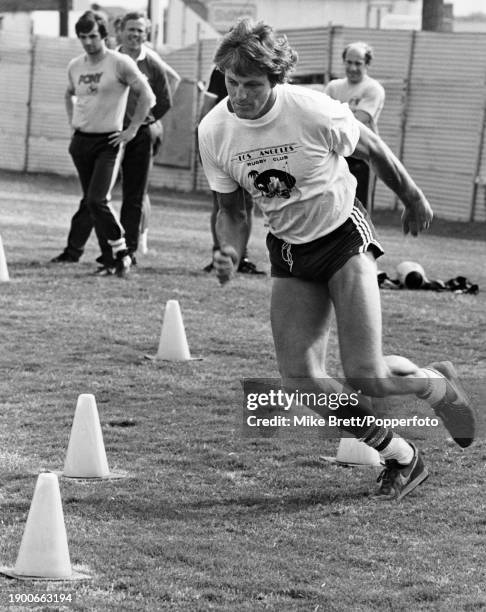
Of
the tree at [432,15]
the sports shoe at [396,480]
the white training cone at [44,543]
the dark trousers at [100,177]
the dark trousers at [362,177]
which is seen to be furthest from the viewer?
the tree at [432,15]

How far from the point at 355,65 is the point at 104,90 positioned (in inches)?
91.3

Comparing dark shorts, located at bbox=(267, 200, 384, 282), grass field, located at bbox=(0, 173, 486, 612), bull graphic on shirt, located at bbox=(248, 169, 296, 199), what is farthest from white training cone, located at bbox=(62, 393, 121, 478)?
bull graphic on shirt, located at bbox=(248, 169, 296, 199)

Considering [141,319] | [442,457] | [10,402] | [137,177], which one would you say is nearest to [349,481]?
[442,457]

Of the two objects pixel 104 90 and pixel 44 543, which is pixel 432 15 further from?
pixel 44 543

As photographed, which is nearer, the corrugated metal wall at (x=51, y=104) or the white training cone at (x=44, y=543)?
the white training cone at (x=44, y=543)

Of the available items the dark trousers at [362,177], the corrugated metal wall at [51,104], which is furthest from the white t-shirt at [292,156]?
the corrugated metal wall at [51,104]

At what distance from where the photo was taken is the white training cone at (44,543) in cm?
439

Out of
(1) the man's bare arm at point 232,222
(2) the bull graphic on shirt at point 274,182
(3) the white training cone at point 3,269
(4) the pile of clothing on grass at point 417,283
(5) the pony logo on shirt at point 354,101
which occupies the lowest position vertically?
(4) the pile of clothing on grass at point 417,283

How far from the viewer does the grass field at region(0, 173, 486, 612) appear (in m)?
4.44

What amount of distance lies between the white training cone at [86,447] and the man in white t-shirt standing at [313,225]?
872mm

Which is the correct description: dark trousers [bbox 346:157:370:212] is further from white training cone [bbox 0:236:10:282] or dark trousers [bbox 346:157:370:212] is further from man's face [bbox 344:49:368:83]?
white training cone [bbox 0:236:10:282]

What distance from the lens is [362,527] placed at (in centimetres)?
514

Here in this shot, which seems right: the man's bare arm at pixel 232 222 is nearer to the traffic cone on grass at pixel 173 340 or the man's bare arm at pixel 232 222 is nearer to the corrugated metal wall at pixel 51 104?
the traffic cone on grass at pixel 173 340

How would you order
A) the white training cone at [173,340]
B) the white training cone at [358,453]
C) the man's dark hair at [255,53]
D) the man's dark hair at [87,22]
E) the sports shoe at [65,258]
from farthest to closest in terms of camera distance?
the sports shoe at [65,258]
the man's dark hair at [87,22]
the white training cone at [173,340]
the white training cone at [358,453]
the man's dark hair at [255,53]
